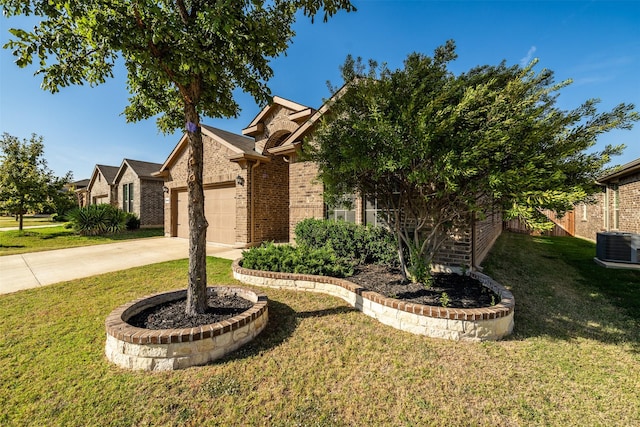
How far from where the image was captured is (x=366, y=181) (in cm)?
499

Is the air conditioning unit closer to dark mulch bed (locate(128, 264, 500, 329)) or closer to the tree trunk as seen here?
dark mulch bed (locate(128, 264, 500, 329))

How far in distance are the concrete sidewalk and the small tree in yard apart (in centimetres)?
648

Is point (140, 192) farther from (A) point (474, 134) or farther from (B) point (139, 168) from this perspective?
(A) point (474, 134)

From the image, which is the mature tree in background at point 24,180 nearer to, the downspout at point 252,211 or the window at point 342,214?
the downspout at point 252,211

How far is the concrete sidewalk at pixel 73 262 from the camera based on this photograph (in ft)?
20.2

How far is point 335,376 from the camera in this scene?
2.81 meters

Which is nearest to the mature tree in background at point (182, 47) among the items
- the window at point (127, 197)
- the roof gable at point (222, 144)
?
the roof gable at point (222, 144)

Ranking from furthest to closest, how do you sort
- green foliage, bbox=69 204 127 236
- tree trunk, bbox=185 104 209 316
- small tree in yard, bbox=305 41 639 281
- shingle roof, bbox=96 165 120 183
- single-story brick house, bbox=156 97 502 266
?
1. shingle roof, bbox=96 165 120 183
2. green foliage, bbox=69 204 127 236
3. single-story brick house, bbox=156 97 502 266
4. tree trunk, bbox=185 104 209 316
5. small tree in yard, bbox=305 41 639 281

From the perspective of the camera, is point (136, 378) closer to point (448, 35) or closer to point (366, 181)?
point (366, 181)

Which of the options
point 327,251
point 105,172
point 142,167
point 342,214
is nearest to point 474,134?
point 327,251

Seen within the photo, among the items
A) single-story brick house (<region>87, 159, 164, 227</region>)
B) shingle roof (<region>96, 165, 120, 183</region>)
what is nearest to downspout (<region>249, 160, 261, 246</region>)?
single-story brick house (<region>87, 159, 164, 227</region>)

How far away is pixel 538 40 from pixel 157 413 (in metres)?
9.16

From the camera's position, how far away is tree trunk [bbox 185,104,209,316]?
367 centimetres

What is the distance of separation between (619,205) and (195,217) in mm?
17433
